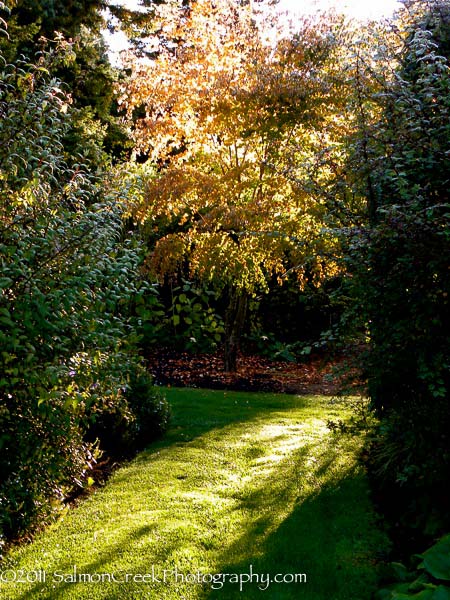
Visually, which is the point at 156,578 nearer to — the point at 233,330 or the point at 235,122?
the point at 235,122

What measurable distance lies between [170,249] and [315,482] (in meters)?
4.82

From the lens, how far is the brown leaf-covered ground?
30.9ft

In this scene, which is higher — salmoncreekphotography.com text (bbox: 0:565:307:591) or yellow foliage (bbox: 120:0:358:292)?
yellow foliage (bbox: 120:0:358:292)

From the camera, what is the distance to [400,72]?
4.78 meters

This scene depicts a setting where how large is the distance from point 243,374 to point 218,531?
6482 millimetres

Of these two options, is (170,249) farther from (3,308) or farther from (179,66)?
(3,308)

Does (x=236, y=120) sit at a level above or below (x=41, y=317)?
above

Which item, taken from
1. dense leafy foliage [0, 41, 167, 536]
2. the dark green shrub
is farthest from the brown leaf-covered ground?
dense leafy foliage [0, 41, 167, 536]


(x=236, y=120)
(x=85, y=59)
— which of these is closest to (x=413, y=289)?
(x=236, y=120)

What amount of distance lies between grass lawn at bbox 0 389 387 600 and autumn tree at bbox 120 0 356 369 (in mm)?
3352

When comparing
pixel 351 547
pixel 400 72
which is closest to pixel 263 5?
pixel 400 72

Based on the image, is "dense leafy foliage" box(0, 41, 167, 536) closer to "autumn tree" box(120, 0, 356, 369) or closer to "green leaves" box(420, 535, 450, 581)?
"green leaves" box(420, 535, 450, 581)

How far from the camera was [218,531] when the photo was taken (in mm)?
3812

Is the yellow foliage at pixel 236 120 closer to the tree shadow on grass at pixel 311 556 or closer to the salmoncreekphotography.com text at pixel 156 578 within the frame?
the tree shadow on grass at pixel 311 556
